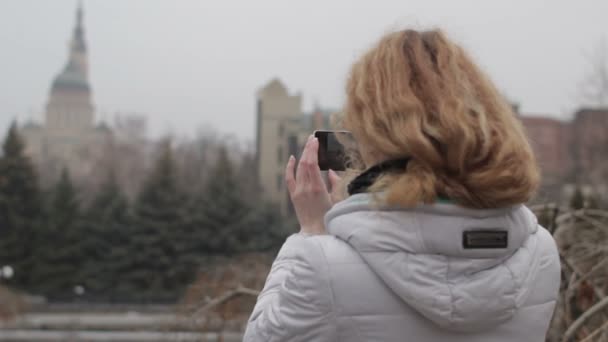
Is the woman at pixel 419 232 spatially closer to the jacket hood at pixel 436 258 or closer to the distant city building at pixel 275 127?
the jacket hood at pixel 436 258

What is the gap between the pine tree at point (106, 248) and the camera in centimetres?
2767

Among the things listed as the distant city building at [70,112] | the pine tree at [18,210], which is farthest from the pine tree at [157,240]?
the distant city building at [70,112]

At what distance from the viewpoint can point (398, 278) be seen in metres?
1.28

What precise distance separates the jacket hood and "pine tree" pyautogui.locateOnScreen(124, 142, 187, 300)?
26486 millimetres

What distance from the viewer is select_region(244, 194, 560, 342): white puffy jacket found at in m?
1.28

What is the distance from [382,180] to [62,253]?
27675 millimetres

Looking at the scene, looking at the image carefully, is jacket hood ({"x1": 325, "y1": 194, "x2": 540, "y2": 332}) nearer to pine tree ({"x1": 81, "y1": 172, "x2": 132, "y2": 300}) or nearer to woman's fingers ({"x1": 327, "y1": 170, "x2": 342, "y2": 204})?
woman's fingers ({"x1": 327, "y1": 170, "x2": 342, "y2": 204})

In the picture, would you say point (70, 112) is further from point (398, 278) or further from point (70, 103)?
point (398, 278)

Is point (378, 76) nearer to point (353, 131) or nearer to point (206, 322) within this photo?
point (353, 131)

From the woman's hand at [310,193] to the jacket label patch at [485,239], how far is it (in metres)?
0.34

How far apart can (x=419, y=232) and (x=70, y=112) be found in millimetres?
103371

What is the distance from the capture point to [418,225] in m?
1.29

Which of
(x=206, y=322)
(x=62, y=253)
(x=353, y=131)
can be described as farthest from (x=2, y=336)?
(x=353, y=131)

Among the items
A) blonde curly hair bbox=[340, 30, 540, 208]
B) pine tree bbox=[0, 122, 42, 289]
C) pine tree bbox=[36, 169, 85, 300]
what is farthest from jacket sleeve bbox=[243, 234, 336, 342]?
pine tree bbox=[0, 122, 42, 289]
